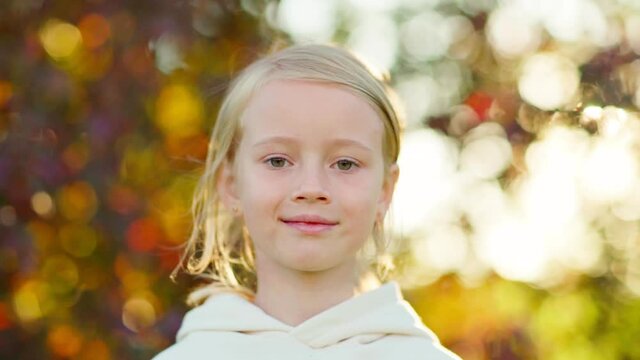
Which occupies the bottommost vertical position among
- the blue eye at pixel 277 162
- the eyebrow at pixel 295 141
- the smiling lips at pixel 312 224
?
the smiling lips at pixel 312 224

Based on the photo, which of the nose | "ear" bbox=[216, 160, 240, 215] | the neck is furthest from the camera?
"ear" bbox=[216, 160, 240, 215]

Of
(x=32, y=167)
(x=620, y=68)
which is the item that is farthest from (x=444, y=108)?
(x=32, y=167)

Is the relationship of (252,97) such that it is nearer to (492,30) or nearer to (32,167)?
(32,167)

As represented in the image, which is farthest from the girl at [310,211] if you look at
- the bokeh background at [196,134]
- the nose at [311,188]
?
the bokeh background at [196,134]

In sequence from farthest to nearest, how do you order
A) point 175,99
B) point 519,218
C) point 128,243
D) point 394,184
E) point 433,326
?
point 433,326 → point 519,218 → point 175,99 → point 128,243 → point 394,184

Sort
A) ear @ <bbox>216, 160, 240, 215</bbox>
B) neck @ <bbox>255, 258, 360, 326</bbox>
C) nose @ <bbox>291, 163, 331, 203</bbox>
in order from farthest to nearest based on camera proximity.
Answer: ear @ <bbox>216, 160, 240, 215</bbox> → neck @ <bbox>255, 258, 360, 326</bbox> → nose @ <bbox>291, 163, 331, 203</bbox>

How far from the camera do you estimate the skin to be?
3424 millimetres

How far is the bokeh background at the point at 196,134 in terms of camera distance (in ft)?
16.2

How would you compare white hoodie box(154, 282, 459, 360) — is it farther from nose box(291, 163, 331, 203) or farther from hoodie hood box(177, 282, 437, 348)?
nose box(291, 163, 331, 203)

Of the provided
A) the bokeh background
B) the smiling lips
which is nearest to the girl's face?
the smiling lips

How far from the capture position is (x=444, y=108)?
17.6 feet

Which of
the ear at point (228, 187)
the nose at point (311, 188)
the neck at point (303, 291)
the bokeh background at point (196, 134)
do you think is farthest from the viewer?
the bokeh background at point (196, 134)

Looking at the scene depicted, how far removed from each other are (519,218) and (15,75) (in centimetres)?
181

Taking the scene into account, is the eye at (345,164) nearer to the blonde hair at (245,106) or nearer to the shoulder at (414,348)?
the blonde hair at (245,106)
